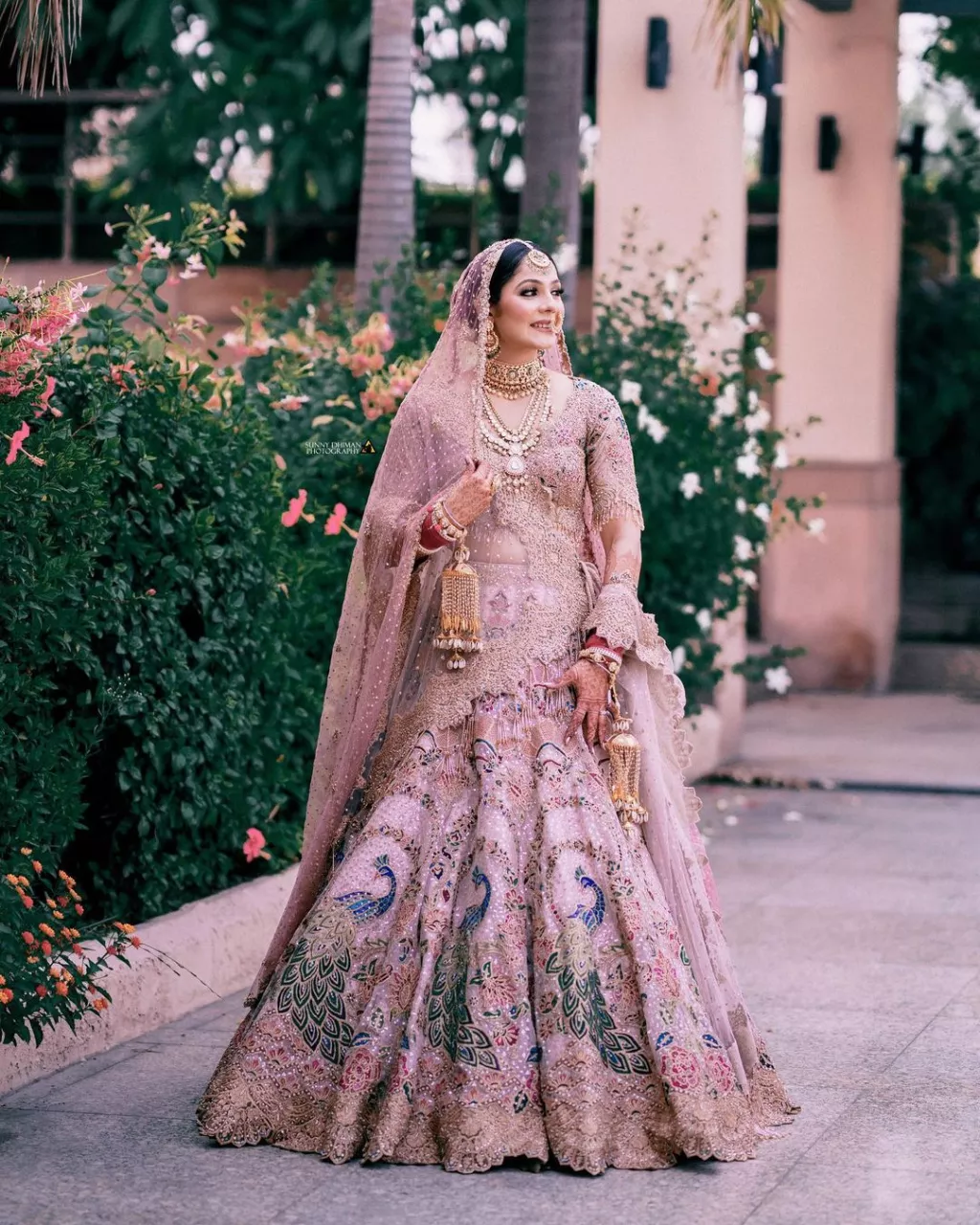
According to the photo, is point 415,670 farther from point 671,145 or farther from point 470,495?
point 671,145

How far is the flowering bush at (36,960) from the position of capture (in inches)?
182

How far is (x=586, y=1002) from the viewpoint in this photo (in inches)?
179

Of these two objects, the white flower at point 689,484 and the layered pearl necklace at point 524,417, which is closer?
the layered pearl necklace at point 524,417

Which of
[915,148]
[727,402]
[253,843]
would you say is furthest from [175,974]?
[915,148]

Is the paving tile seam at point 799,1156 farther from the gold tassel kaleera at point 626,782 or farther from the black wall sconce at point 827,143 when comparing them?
the black wall sconce at point 827,143

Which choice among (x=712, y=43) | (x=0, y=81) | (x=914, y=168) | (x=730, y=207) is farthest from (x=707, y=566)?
(x=0, y=81)

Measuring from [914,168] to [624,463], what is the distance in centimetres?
968

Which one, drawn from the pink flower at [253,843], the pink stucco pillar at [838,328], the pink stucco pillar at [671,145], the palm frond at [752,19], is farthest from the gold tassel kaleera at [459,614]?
the pink stucco pillar at [838,328]

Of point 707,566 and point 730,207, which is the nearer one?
point 707,566

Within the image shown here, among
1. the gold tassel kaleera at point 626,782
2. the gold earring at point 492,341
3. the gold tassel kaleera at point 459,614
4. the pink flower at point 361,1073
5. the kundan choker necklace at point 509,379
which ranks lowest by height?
the pink flower at point 361,1073

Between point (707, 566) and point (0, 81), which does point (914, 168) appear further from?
point (0, 81)

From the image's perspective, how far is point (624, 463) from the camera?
5.10m

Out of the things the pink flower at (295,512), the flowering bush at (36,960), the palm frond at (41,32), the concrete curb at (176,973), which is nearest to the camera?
the flowering bush at (36,960)

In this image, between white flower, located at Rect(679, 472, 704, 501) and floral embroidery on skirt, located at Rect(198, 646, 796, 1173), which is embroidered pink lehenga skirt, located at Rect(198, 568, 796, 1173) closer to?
floral embroidery on skirt, located at Rect(198, 646, 796, 1173)
